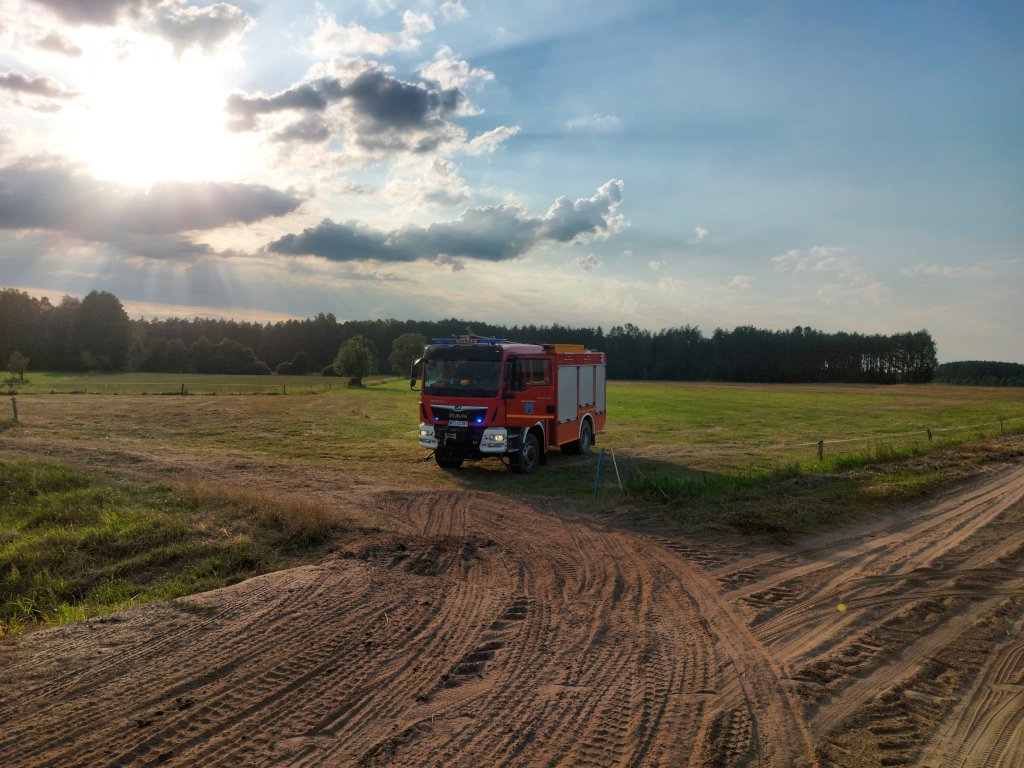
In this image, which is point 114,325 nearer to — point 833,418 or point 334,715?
point 833,418

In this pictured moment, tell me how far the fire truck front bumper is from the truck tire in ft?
13.6

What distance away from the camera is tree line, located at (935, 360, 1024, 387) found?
105 meters

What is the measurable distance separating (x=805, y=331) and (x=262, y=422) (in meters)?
123

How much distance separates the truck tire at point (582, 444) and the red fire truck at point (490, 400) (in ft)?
6.52

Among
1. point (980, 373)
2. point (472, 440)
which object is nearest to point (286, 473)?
point (472, 440)

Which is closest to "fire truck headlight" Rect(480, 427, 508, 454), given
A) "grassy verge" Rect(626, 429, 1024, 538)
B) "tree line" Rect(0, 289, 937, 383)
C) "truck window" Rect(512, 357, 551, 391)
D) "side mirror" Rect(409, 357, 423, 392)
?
"truck window" Rect(512, 357, 551, 391)

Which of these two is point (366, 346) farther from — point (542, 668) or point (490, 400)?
point (542, 668)

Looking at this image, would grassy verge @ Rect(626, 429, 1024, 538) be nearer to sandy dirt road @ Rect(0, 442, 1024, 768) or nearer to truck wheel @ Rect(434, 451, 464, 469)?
sandy dirt road @ Rect(0, 442, 1024, 768)

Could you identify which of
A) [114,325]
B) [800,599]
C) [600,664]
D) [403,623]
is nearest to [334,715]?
[403,623]

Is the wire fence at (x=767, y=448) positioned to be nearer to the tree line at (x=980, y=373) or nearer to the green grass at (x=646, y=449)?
the green grass at (x=646, y=449)

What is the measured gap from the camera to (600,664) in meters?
5.48

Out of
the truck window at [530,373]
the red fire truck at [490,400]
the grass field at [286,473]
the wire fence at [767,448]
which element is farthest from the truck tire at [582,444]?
the truck window at [530,373]

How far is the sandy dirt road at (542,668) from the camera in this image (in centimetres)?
423

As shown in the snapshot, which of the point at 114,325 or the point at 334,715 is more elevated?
the point at 114,325
